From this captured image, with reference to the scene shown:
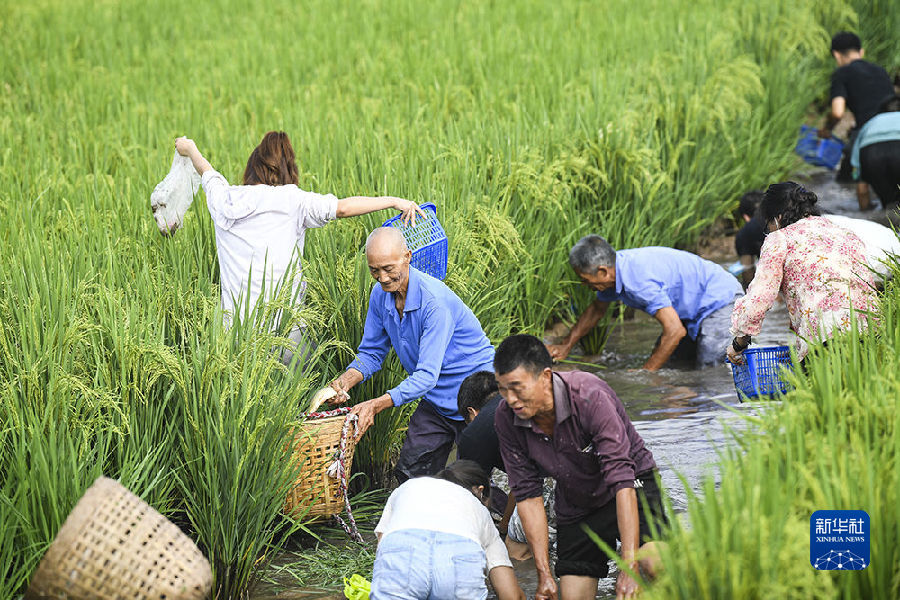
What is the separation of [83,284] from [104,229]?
116cm

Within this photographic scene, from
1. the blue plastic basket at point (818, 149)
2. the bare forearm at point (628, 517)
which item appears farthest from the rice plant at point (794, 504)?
the blue plastic basket at point (818, 149)

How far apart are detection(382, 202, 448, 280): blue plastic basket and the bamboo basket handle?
2.57ft

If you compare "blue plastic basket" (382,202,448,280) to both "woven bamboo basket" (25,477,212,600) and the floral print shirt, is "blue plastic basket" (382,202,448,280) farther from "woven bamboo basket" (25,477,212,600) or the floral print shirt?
"woven bamboo basket" (25,477,212,600)

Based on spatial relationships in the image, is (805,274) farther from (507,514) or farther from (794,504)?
(794,504)

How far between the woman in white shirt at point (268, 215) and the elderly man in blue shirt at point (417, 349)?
401mm

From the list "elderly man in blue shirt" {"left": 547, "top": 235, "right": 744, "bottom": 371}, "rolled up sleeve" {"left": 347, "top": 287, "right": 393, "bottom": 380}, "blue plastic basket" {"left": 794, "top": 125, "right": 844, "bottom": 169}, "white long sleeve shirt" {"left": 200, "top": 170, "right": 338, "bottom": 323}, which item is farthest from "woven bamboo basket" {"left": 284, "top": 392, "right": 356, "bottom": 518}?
"blue plastic basket" {"left": 794, "top": 125, "right": 844, "bottom": 169}

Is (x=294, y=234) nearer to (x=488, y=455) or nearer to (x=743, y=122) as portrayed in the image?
(x=488, y=455)

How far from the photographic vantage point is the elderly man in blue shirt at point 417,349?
4.05 m

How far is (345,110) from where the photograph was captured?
8.10 metres

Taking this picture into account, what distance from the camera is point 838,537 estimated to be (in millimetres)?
2473

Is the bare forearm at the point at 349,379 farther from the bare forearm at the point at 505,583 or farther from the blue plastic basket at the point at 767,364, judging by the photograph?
the blue plastic basket at the point at 767,364

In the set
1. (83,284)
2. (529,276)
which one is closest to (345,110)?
(529,276)

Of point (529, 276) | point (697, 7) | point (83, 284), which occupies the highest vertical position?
point (697, 7)

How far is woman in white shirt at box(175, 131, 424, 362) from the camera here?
4465 millimetres
